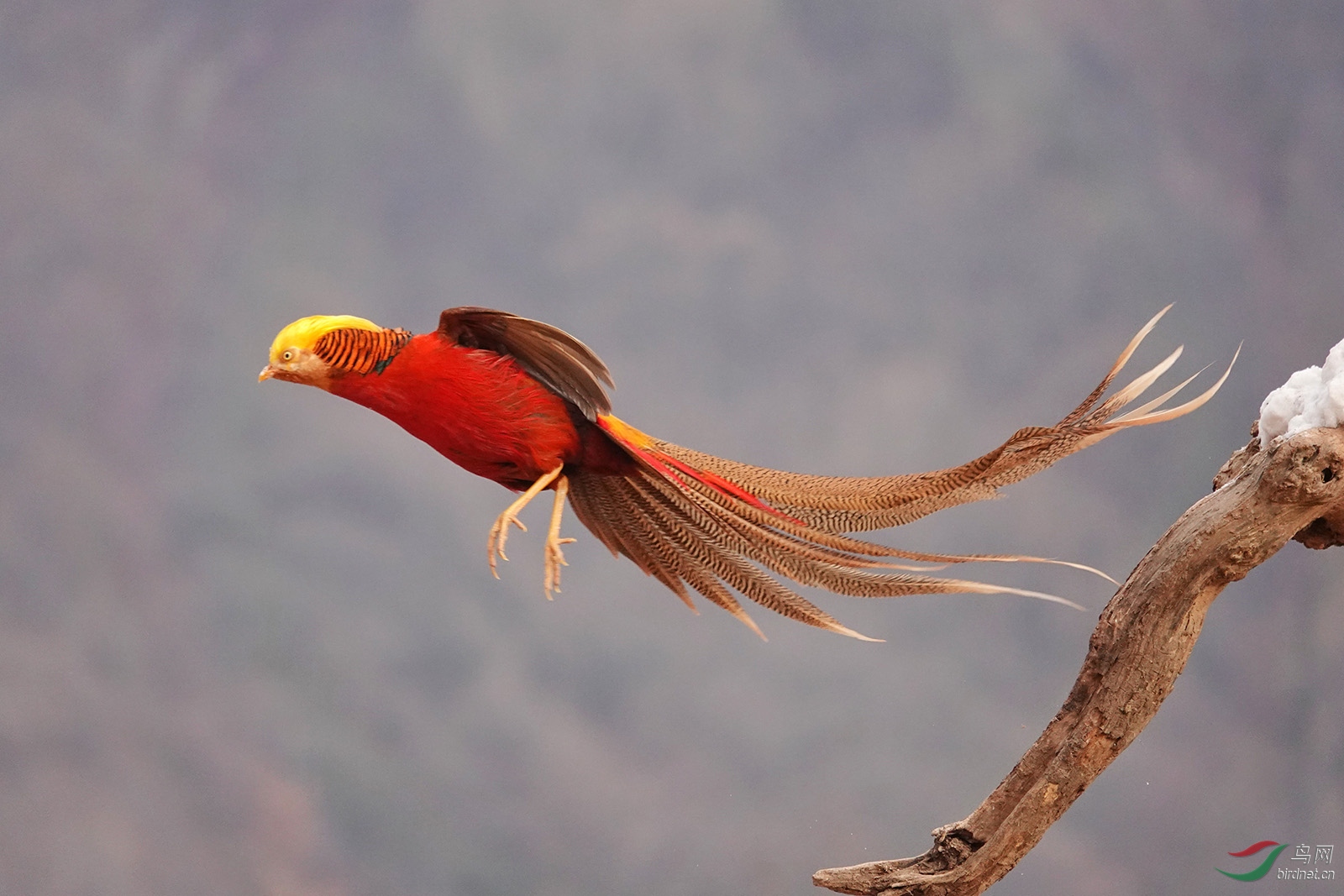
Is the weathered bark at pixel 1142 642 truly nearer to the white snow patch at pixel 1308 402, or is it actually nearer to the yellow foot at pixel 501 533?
the white snow patch at pixel 1308 402

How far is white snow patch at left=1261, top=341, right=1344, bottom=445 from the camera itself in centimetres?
219

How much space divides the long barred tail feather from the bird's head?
0.57m

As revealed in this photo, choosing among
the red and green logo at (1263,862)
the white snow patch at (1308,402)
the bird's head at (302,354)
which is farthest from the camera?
the red and green logo at (1263,862)

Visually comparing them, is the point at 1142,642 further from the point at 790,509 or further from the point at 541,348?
the point at 541,348

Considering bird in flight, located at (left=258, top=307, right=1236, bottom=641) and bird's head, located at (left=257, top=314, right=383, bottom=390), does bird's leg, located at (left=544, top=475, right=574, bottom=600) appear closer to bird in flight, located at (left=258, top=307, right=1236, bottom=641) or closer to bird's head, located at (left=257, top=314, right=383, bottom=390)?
bird in flight, located at (left=258, top=307, right=1236, bottom=641)

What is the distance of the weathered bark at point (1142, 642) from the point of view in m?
2.25

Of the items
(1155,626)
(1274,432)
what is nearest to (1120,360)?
(1274,432)

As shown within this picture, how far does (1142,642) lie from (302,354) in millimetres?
1772

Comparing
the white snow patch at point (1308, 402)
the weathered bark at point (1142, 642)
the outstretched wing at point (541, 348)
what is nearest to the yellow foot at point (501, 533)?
the outstretched wing at point (541, 348)

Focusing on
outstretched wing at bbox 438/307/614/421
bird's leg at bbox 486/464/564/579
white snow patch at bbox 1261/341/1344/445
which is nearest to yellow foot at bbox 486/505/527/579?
bird's leg at bbox 486/464/564/579

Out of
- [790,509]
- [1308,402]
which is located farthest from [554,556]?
[1308,402]

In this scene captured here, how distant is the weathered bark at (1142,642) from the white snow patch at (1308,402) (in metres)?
0.04

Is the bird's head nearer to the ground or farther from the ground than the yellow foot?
farther from the ground

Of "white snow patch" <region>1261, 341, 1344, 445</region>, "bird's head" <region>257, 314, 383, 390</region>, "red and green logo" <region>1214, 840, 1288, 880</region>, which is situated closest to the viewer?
"white snow patch" <region>1261, 341, 1344, 445</region>
